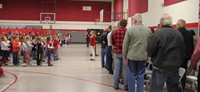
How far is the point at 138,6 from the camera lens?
24406 mm

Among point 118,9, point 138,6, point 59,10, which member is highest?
point 59,10

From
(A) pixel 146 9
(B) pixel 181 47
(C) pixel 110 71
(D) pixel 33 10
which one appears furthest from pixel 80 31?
(B) pixel 181 47

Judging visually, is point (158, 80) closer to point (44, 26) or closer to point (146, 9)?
point (146, 9)

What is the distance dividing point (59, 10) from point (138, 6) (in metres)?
17.5

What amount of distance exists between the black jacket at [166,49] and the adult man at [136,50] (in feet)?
3.83

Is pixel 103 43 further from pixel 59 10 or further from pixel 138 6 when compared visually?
pixel 59 10

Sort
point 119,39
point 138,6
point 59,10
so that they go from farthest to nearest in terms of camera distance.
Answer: point 59,10, point 138,6, point 119,39

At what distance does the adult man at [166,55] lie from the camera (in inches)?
194

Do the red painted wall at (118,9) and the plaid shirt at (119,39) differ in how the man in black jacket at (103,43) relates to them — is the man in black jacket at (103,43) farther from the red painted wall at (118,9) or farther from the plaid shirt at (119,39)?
the red painted wall at (118,9)

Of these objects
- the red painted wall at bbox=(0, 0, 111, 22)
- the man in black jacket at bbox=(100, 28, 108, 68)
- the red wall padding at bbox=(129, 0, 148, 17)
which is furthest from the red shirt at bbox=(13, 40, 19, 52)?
the red painted wall at bbox=(0, 0, 111, 22)

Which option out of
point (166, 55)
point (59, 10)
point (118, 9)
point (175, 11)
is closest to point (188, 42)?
point (166, 55)

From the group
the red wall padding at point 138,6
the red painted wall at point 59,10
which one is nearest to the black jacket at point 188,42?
the red wall padding at point 138,6

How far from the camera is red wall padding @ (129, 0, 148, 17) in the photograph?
71.6 feet

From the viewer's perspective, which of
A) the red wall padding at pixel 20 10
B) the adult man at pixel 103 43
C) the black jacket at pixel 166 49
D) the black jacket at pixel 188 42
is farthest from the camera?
the red wall padding at pixel 20 10
